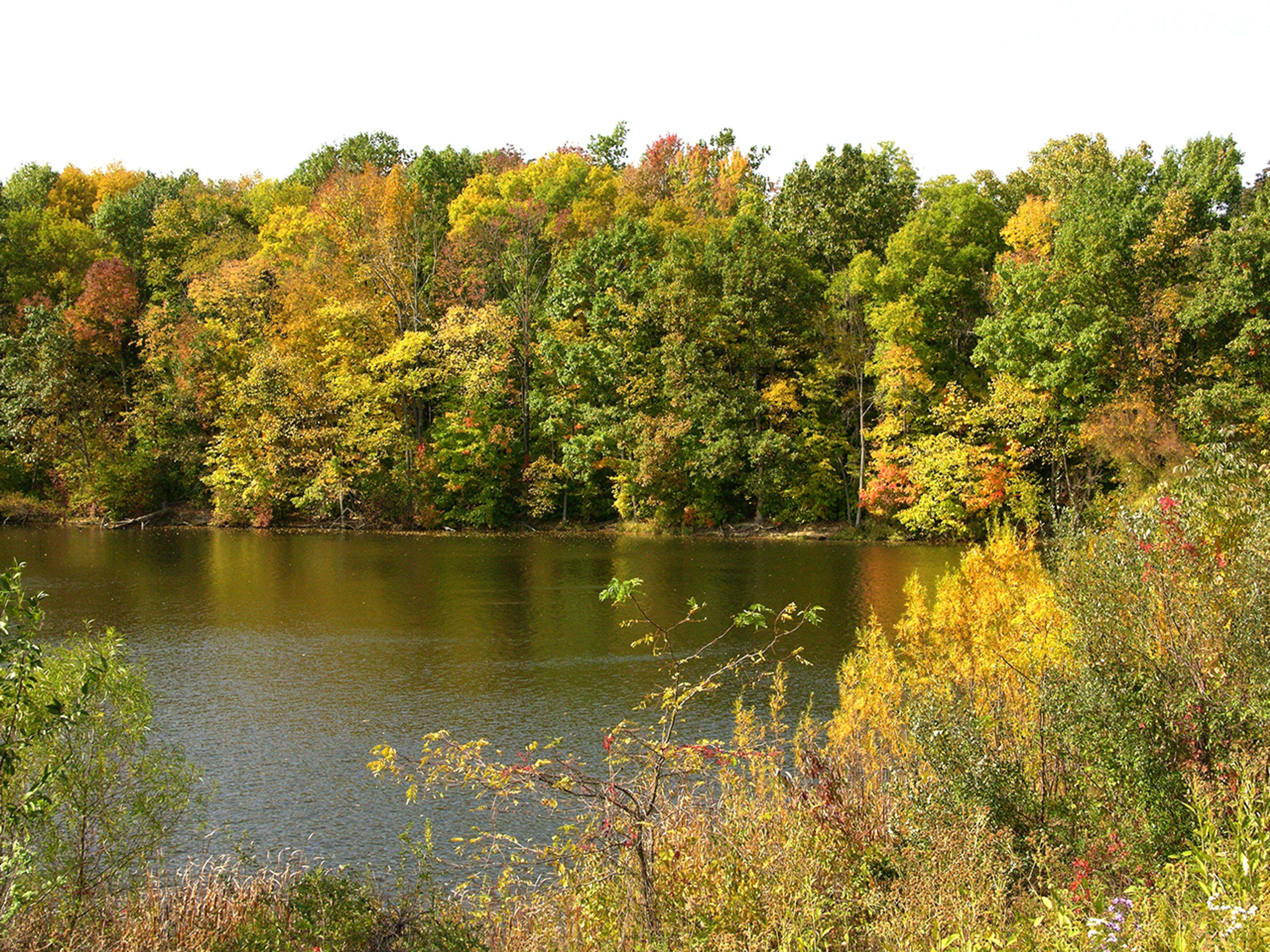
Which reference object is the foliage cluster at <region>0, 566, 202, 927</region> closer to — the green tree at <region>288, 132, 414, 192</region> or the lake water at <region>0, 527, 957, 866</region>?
the lake water at <region>0, 527, 957, 866</region>

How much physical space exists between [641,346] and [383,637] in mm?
21212

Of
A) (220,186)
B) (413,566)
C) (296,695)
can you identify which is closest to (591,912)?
(296,695)

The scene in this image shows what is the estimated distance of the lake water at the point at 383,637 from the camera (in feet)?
41.0

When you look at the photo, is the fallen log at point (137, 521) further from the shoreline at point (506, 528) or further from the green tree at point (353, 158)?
the green tree at point (353, 158)

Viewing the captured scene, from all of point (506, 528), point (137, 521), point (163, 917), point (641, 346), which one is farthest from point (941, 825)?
point (137, 521)

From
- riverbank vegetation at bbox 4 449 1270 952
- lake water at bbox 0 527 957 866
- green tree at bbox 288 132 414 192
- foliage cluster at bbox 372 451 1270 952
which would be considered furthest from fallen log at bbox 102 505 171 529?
foliage cluster at bbox 372 451 1270 952

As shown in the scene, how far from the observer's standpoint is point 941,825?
7.50m

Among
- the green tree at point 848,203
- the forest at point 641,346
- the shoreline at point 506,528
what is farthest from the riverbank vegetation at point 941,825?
the green tree at point 848,203

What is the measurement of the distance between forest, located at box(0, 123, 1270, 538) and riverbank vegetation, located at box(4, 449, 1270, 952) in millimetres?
21329

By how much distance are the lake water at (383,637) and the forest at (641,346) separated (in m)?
4.15

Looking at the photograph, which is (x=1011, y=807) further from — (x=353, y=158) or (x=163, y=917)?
(x=353, y=158)

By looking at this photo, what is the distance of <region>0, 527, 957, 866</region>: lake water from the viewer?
12492mm

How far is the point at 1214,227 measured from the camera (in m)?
29.9

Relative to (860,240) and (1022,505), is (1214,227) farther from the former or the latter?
(860,240)
